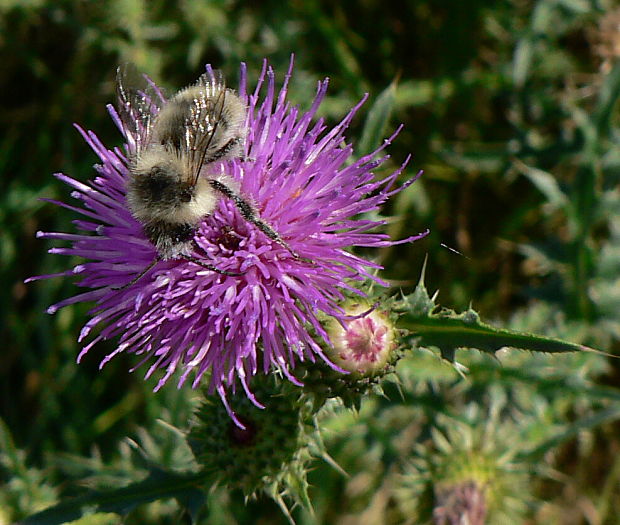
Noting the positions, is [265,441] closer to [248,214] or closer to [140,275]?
[140,275]

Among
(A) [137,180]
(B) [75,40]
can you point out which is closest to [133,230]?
(A) [137,180]

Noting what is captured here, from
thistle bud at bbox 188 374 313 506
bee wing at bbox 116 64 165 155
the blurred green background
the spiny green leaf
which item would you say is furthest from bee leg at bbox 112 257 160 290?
the blurred green background

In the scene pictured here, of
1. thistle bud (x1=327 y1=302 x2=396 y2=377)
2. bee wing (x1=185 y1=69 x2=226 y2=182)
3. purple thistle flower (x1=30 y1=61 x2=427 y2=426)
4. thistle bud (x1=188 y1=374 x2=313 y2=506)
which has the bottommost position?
thistle bud (x1=188 y1=374 x2=313 y2=506)

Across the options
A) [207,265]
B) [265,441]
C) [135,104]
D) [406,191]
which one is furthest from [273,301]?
[406,191]

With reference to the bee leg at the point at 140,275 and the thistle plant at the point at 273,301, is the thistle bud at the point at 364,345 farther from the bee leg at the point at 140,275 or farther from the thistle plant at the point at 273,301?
the bee leg at the point at 140,275

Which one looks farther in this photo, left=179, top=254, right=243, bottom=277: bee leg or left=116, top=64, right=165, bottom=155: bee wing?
left=116, top=64, right=165, bottom=155: bee wing

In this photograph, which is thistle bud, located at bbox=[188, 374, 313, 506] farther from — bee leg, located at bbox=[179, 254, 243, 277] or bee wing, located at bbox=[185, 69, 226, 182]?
bee wing, located at bbox=[185, 69, 226, 182]
